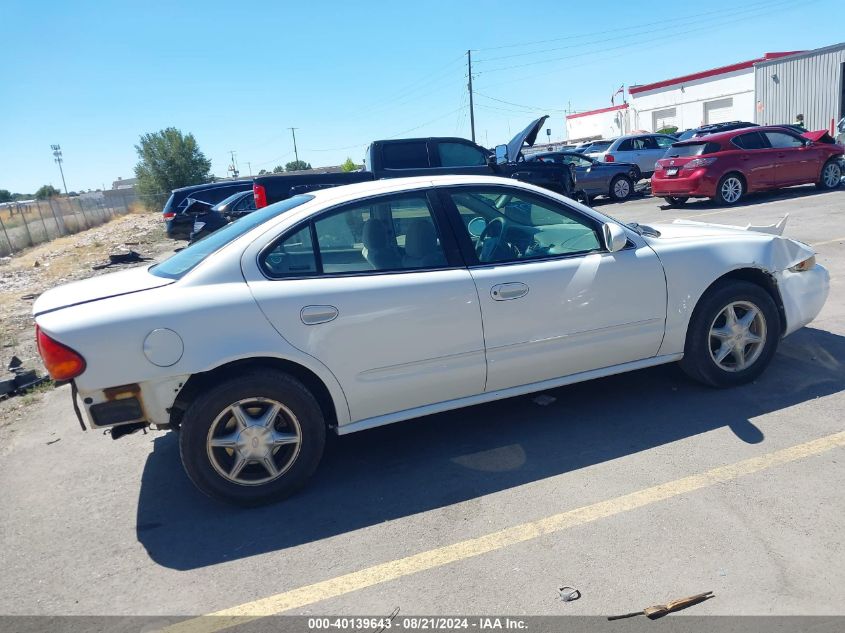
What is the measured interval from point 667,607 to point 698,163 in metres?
13.4

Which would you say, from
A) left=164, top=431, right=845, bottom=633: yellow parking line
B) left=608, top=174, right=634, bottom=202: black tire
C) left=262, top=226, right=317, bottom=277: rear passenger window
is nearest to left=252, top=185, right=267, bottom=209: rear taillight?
left=262, top=226, right=317, bottom=277: rear passenger window

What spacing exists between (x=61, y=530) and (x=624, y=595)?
2.93m

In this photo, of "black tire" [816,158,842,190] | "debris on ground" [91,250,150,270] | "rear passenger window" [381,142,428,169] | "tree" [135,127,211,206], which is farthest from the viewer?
"tree" [135,127,211,206]

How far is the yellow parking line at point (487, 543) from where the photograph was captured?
2752mm

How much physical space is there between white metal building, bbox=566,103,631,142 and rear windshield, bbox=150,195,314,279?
56.1m

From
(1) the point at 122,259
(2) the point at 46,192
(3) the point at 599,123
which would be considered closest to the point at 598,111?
(3) the point at 599,123

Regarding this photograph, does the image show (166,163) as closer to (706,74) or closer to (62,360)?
(706,74)

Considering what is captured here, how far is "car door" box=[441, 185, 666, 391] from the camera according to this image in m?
3.85

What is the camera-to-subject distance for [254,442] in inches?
137

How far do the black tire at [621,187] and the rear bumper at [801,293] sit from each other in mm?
14570

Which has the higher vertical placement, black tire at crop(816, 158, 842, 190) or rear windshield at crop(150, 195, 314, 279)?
rear windshield at crop(150, 195, 314, 279)

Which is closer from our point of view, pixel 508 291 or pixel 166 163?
pixel 508 291

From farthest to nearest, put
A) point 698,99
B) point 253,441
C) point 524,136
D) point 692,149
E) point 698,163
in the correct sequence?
1. point 698,99
2. point 692,149
3. point 698,163
4. point 524,136
5. point 253,441

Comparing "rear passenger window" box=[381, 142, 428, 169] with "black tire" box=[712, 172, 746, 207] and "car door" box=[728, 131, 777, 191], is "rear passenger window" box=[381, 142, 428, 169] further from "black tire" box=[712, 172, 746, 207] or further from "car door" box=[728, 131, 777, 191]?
"car door" box=[728, 131, 777, 191]
